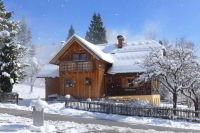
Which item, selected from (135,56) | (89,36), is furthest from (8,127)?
(89,36)

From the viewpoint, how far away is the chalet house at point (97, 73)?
118 feet

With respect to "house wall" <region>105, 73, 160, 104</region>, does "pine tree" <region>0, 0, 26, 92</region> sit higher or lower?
higher

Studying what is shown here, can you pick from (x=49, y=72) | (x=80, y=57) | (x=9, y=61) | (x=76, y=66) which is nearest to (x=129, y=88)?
(x=76, y=66)

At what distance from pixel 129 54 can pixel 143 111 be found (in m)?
16.0

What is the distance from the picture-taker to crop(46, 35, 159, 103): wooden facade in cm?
3609

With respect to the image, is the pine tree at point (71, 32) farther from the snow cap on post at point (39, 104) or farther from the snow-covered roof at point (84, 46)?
the snow cap on post at point (39, 104)

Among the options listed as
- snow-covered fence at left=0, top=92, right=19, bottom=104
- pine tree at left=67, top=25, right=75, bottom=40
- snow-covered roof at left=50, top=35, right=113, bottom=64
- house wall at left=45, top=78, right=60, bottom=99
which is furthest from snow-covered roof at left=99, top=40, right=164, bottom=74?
pine tree at left=67, top=25, right=75, bottom=40

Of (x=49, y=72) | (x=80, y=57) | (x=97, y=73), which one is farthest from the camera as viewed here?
(x=49, y=72)

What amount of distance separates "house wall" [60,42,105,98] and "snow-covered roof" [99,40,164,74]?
191cm

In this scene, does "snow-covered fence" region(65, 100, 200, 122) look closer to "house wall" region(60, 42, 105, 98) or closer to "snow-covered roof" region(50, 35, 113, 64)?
"house wall" region(60, 42, 105, 98)

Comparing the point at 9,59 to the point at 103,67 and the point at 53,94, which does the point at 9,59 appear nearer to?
the point at 53,94

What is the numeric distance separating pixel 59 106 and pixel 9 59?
9.80 meters

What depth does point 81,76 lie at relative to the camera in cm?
3681

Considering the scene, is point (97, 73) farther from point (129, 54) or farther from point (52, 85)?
point (52, 85)
